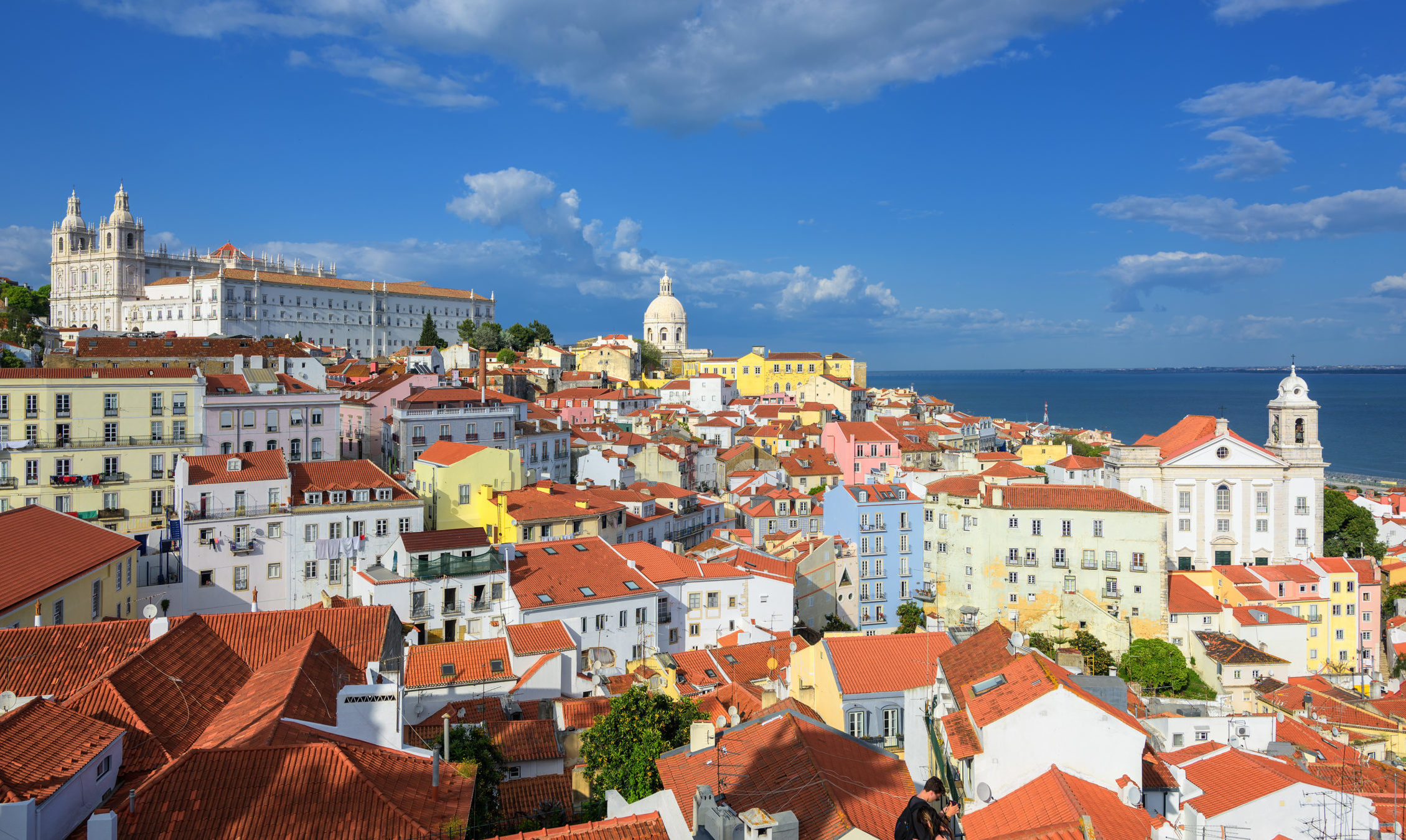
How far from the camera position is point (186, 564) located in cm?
2827

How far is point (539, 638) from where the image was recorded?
2300 centimetres

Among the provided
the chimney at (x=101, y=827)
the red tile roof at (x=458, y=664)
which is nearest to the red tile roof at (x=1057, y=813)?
the chimney at (x=101, y=827)

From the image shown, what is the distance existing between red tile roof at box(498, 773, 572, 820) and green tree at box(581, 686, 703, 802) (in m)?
0.75

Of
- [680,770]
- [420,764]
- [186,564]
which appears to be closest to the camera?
[420,764]

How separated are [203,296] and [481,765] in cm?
10324

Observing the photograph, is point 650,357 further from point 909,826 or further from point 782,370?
point 909,826

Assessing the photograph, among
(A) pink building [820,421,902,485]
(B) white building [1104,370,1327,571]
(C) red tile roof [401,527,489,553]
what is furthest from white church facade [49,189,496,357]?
(B) white building [1104,370,1327,571]

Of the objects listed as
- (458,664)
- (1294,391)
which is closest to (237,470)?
(458,664)

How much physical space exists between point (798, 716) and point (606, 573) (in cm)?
1530

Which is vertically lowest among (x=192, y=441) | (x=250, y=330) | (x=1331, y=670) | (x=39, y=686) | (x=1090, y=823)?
(x=1331, y=670)

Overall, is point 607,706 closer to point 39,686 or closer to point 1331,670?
point 39,686

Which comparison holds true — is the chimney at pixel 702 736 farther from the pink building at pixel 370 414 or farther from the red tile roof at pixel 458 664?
the pink building at pixel 370 414

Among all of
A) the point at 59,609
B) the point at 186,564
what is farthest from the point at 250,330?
the point at 59,609

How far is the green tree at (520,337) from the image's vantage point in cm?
10112
